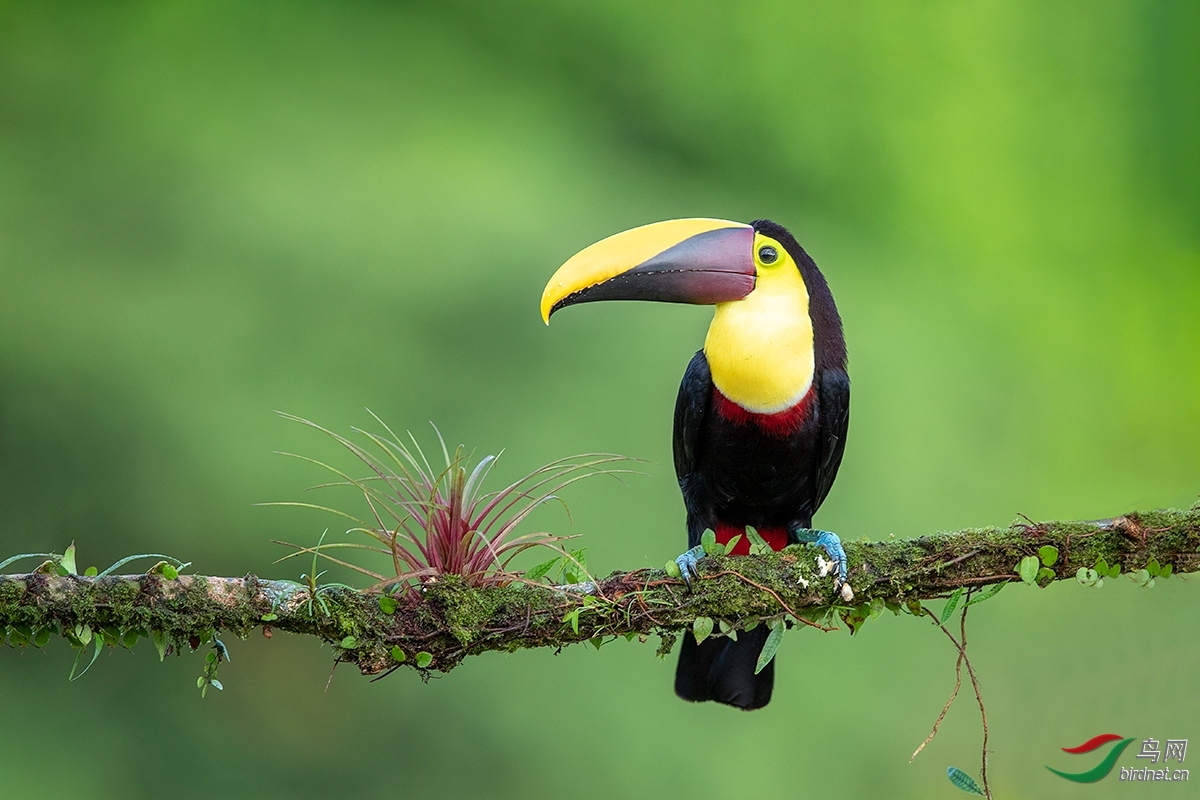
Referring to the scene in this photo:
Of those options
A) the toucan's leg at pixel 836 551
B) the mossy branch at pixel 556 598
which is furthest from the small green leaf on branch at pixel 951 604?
the toucan's leg at pixel 836 551

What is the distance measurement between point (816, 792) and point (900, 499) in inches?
38.3

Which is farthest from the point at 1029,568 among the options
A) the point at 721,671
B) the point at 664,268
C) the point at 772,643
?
the point at 664,268

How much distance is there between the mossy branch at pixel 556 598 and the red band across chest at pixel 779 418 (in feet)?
1.09

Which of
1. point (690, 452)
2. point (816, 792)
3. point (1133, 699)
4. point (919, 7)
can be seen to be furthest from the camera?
point (919, 7)

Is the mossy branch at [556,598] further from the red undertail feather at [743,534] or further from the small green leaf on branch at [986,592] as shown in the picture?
the red undertail feather at [743,534]

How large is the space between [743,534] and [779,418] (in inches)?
13.9

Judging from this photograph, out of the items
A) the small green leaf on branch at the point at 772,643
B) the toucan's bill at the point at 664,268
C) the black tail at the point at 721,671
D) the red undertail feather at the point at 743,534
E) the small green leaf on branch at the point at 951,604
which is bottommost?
the black tail at the point at 721,671

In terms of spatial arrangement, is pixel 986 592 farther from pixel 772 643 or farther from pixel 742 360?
pixel 742 360

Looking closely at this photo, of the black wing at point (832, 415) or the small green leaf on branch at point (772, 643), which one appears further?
the black wing at point (832, 415)

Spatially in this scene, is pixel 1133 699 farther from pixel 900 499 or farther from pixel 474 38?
pixel 474 38

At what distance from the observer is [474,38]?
4.05m

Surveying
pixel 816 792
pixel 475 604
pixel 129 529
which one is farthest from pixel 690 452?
pixel 129 529

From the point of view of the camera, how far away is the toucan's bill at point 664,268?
2.20 meters

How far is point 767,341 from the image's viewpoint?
84.7 inches
